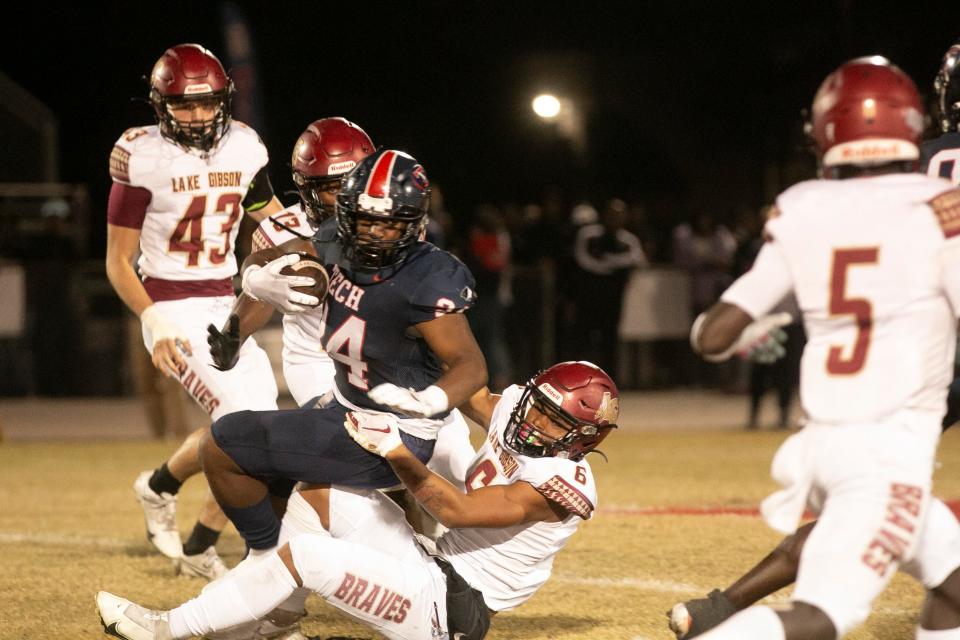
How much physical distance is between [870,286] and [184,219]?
3.51 m

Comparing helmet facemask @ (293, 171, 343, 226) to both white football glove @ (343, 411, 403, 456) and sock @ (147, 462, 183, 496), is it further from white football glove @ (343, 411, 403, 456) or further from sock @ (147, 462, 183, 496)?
white football glove @ (343, 411, 403, 456)

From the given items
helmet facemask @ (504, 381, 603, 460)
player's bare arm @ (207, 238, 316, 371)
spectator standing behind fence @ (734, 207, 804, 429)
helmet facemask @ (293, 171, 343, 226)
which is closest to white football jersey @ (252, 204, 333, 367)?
helmet facemask @ (293, 171, 343, 226)

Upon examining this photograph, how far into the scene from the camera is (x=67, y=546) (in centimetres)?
656

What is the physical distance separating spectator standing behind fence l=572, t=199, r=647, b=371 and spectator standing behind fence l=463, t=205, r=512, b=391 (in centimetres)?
82

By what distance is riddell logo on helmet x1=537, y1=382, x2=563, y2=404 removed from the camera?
14.1 feet

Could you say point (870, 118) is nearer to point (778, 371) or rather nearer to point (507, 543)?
point (507, 543)

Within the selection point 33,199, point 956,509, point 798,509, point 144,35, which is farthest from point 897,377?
point 144,35

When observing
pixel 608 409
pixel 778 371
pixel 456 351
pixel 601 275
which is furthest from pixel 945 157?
pixel 601 275

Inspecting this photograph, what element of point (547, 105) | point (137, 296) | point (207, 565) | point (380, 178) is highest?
point (547, 105)

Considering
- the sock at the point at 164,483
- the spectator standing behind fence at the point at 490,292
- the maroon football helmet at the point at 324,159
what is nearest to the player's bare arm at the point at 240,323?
the maroon football helmet at the point at 324,159

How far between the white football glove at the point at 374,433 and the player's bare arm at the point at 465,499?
0.09 ft

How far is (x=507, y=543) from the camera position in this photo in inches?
173

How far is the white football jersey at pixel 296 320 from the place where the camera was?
5.65 meters

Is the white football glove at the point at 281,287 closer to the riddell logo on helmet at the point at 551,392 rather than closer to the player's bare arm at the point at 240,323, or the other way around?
the player's bare arm at the point at 240,323
